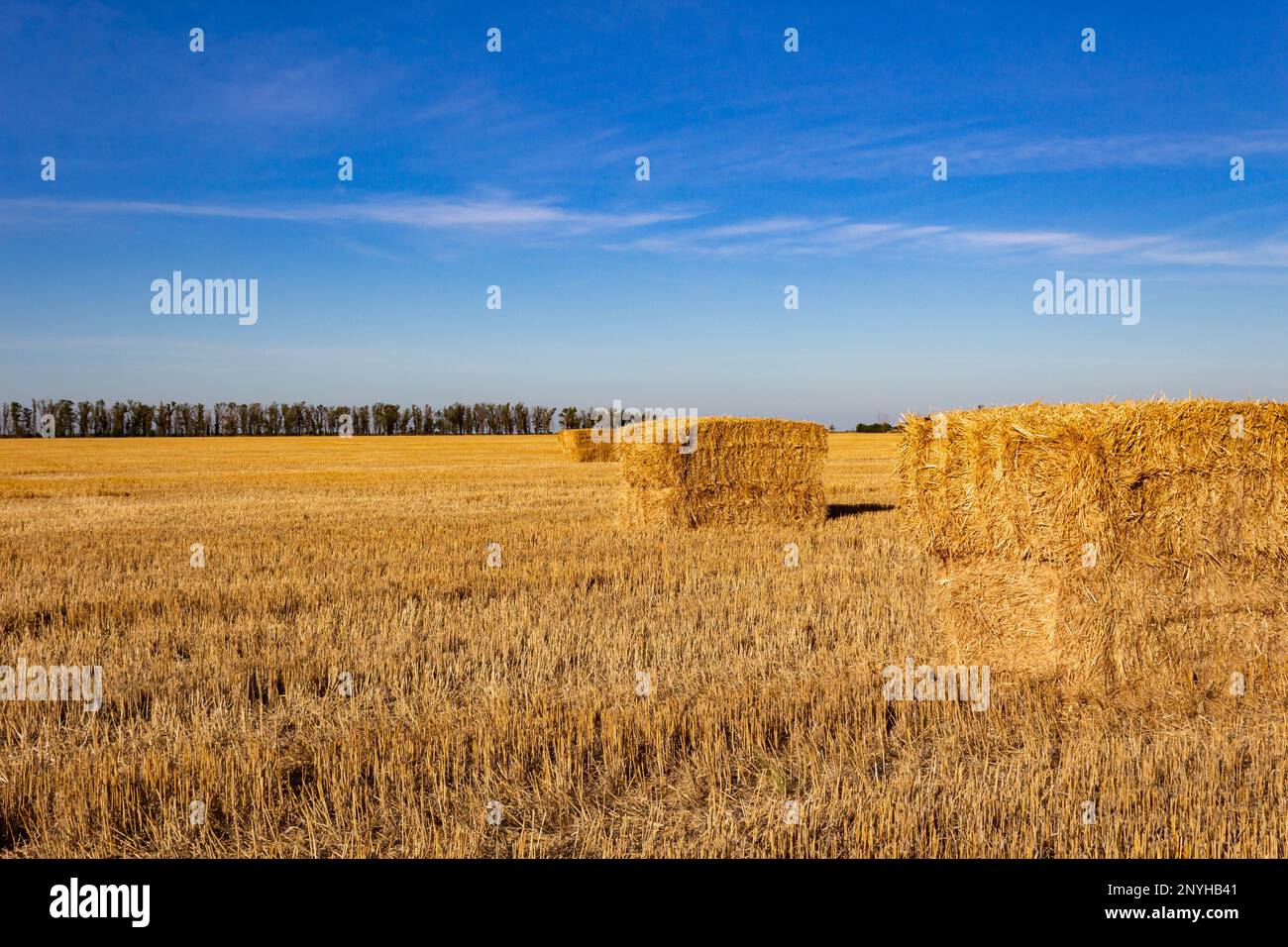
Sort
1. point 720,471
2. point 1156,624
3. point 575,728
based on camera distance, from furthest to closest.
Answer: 1. point 720,471
2. point 1156,624
3. point 575,728

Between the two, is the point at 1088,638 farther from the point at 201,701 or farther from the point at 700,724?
the point at 201,701

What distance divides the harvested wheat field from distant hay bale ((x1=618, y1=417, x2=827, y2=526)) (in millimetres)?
3930

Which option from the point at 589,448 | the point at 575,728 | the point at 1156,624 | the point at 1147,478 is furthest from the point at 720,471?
the point at 589,448

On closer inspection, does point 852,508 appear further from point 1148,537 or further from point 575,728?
point 575,728

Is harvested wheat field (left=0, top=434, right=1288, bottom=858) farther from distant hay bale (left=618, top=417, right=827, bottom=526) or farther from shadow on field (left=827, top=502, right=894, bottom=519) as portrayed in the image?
shadow on field (left=827, top=502, right=894, bottom=519)

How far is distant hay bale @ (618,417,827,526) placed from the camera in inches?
629

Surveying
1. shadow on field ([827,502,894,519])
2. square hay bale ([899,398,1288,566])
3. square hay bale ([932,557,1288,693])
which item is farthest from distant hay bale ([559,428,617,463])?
square hay bale ([932,557,1288,693])

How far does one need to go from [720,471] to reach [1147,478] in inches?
380

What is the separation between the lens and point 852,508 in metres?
20.1

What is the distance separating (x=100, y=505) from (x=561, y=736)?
20.4 metres

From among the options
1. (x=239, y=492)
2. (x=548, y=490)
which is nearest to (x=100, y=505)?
(x=239, y=492)

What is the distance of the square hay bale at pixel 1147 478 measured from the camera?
696 cm

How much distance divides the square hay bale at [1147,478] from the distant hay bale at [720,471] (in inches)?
347

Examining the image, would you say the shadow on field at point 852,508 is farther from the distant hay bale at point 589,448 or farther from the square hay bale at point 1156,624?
the distant hay bale at point 589,448
